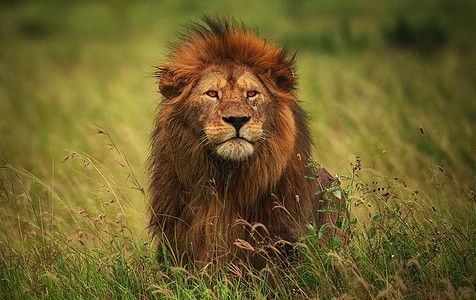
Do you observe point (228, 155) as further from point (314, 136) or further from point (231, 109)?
point (314, 136)

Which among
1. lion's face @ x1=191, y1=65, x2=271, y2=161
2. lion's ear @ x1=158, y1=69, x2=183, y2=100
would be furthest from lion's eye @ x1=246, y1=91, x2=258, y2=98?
lion's ear @ x1=158, y1=69, x2=183, y2=100

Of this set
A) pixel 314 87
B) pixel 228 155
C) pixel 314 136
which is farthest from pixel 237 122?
pixel 314 87

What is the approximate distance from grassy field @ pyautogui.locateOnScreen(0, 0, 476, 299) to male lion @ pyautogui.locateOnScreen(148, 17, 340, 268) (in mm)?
220

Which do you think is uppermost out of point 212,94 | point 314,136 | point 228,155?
point 212,94

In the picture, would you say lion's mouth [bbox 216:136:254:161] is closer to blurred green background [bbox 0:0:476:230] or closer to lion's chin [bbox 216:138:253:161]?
lion's chin [bbox 216:138:253:161]

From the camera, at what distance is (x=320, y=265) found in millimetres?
3205

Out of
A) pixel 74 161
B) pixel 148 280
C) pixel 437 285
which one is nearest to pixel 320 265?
pixel 437 285

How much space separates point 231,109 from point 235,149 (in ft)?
0.84

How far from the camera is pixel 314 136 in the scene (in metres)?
7.23

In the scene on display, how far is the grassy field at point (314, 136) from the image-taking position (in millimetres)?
3230

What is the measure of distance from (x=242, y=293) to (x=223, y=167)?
826 mm

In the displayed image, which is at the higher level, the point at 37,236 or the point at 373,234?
the point at 373,234

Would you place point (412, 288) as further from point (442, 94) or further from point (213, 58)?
point (442, 94)

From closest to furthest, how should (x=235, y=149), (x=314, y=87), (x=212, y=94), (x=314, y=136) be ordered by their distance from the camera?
1. (x=235, y=149)
2. (x=212, y=94)
3. (x=314, y=136)
4. (x=314, y=87)
